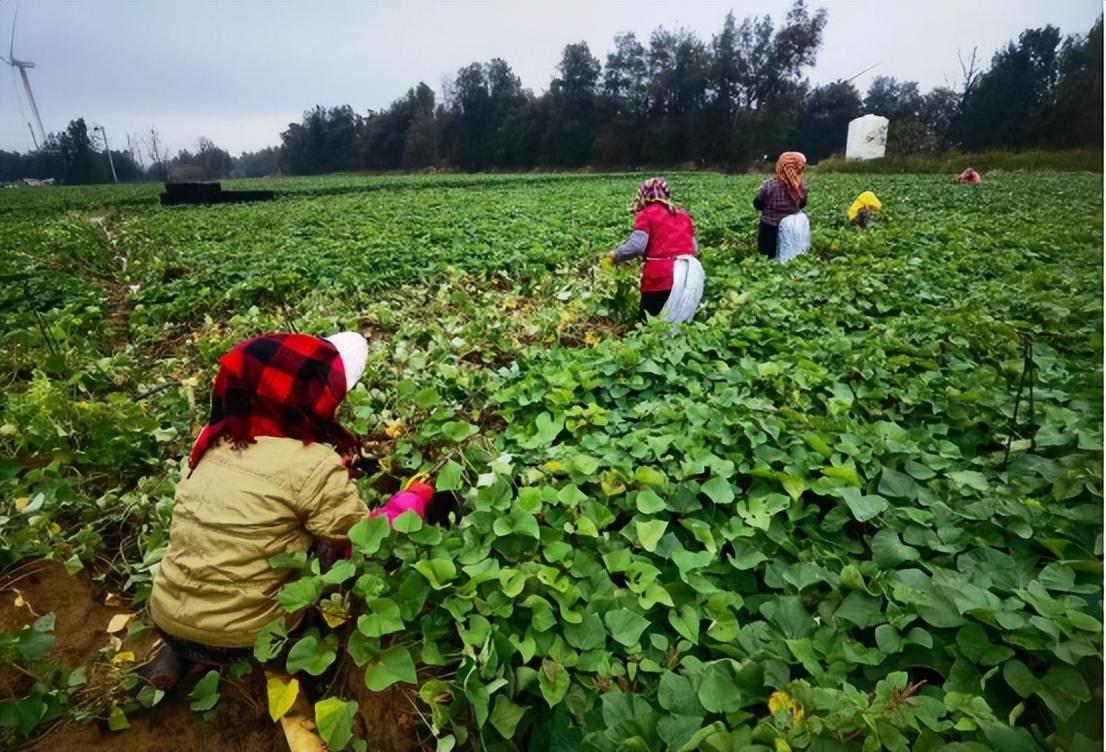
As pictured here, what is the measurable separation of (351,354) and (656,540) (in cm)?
123

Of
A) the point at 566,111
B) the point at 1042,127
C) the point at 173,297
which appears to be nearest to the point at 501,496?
the point at 1042,127

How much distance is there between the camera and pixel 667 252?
14.1ft

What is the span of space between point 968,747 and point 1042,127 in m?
1.11

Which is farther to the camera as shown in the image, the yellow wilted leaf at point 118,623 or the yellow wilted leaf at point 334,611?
the yellow wilted leaf at point 118,623

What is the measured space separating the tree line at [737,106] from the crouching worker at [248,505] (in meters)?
1.80

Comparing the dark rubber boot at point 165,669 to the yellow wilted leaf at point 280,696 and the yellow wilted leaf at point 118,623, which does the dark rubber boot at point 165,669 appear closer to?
the yellow wilted leaf at point 118,623

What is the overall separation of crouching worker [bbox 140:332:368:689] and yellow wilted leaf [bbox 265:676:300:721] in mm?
244

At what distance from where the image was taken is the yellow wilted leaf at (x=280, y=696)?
1.42 meters

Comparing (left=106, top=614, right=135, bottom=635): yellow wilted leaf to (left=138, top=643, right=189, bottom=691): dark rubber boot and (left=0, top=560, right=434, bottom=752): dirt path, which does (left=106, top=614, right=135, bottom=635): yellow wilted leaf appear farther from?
(left=138, top=643, right=189, bottom=691): dark rubber boot

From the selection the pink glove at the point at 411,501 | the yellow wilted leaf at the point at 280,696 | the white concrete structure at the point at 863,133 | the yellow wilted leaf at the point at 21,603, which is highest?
the white concrete structure at the point at 863,133

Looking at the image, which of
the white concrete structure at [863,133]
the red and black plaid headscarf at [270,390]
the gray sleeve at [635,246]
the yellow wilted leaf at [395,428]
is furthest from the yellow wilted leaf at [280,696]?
the white concrete structure at [863,133]

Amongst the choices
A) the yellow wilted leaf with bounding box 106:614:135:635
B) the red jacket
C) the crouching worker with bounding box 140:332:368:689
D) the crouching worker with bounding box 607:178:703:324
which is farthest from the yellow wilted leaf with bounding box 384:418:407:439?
the red jacket

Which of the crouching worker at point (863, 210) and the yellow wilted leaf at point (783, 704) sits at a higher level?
the crouching worker at point (863, 210)

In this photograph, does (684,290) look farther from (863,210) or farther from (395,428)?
(863,210)
